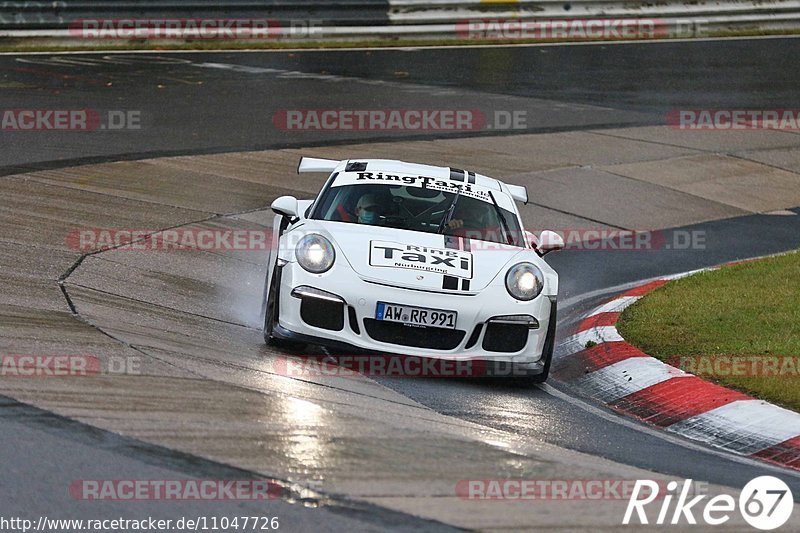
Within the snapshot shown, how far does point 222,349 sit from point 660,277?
5.05 meters

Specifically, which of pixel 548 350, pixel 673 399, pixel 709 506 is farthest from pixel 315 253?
pixel 709 506

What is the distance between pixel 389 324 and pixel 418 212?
137cm

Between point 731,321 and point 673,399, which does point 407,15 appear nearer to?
point 731,321

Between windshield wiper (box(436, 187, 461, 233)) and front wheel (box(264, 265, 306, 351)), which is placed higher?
windshield wiper (box(436, 187, 461, 233))

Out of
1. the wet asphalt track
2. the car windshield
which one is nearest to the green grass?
the wet asphalt track

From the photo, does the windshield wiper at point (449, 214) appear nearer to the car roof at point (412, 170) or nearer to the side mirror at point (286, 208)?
the car roof at point (412, 170)

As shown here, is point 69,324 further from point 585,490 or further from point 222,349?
point 585,490

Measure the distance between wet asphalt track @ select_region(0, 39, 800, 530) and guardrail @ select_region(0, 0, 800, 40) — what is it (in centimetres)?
86

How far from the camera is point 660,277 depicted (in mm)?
11219

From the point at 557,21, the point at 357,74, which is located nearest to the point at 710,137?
the point at 357,74

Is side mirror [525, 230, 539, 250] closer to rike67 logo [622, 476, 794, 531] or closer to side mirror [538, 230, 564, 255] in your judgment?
side mirror [538, 230, 564, 255]

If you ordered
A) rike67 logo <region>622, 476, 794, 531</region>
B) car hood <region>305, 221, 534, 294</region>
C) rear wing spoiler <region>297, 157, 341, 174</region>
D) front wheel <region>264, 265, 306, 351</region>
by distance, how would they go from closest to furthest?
rike67 logo <region>622, 476, 794, 531</region> → car hood <region>305, 221, 534, 294</region> → front wheel <region>264, 265, 306, 351</region> → rear wing spoiler <region>297, 157, 341, 174</region>

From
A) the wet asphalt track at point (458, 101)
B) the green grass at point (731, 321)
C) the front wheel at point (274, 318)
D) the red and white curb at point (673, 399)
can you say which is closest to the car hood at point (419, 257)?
the front wheel at point (274, 318)

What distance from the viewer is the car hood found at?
7.42 meters
